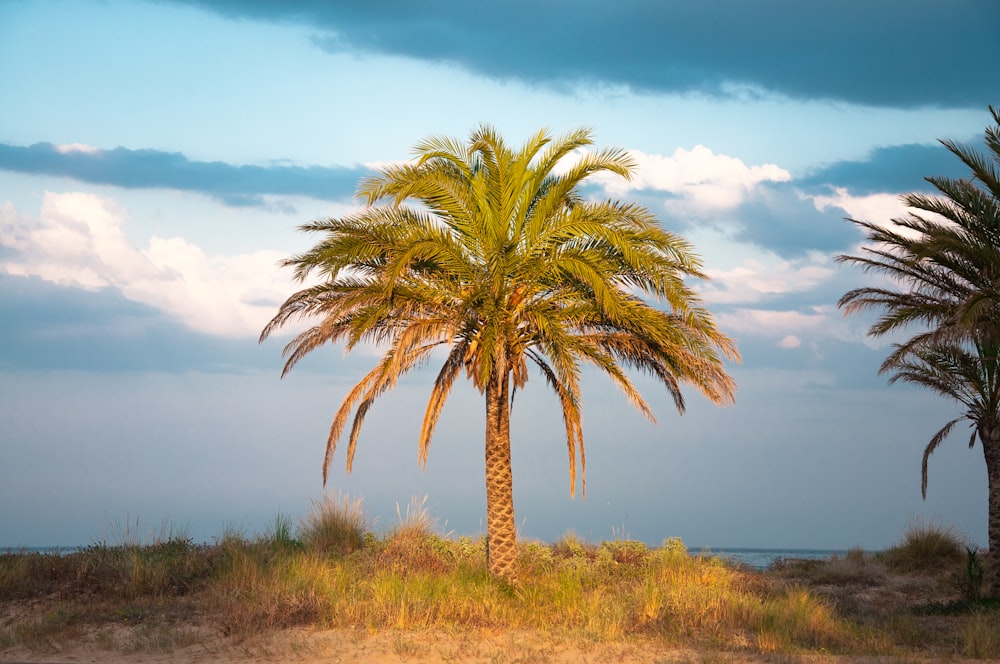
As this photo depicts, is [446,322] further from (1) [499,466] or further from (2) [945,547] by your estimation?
(2) [945,547]

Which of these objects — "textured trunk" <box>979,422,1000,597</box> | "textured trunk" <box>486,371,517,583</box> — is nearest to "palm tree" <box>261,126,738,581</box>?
"textured trunk" <box>486,371,517,583</box>

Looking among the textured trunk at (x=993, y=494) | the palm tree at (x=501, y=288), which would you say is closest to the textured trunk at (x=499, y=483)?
the palm tree at (x=501, y=288)

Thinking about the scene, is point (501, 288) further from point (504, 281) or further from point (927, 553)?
point (927, 553)

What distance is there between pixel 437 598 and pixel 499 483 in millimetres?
3686

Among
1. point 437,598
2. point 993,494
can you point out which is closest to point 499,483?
point 437,598

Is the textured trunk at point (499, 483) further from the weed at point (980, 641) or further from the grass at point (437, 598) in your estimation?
the weed at point (980, 641)

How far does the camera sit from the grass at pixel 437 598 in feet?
47.5

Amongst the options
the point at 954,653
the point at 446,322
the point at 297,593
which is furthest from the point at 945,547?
the point at 297,593

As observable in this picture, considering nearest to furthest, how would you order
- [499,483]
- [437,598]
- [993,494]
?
[437,598] → [499,483] → [993,494]

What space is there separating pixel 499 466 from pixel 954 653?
29.1 ft

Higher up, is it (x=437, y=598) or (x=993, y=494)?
(x=993, y=494)

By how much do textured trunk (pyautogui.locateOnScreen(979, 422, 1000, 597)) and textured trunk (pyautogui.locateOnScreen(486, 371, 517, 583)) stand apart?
36.4 feet

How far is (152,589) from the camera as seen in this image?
1770 cm

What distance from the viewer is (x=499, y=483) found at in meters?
19.1
